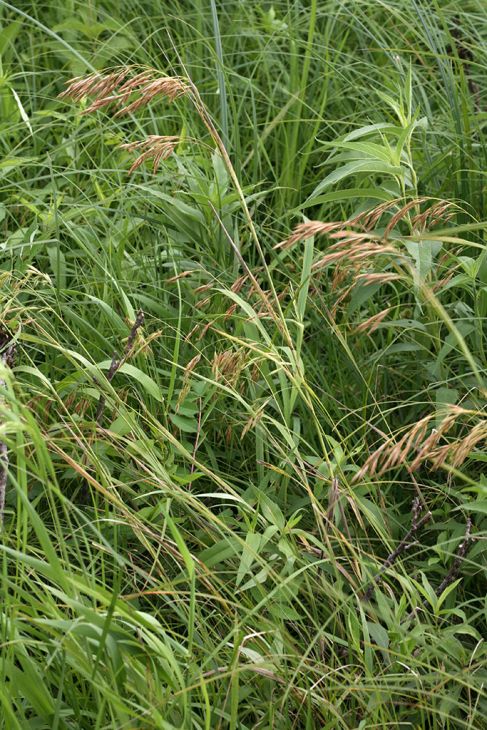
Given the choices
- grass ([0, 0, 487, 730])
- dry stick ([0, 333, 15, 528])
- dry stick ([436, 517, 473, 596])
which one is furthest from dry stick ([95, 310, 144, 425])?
dry stick ([436, 517, 473, 596])

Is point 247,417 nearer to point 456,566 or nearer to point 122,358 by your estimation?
point 122,358

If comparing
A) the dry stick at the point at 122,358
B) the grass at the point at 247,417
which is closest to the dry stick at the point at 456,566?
the grass at the point at 247,417

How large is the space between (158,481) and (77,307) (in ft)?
2.45

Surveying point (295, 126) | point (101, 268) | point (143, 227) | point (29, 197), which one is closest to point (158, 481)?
point (101, 268)

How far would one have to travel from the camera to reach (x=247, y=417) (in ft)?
6.70

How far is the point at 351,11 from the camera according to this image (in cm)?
323

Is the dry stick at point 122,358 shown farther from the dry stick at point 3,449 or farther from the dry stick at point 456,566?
the dry stick at point 456,566

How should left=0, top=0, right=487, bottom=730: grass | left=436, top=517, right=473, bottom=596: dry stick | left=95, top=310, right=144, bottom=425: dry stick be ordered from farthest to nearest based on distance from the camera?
1. left=95, top=310, right=144, bottom=425: dry stick
2. left=436, top=517, right=473, bottom=596: dry stick
3. left=0, top=0, right=487, bottom=730: grass

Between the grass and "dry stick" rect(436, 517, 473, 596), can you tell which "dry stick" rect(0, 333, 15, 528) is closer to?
the grass

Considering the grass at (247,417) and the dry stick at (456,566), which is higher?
the grass at (247,417)

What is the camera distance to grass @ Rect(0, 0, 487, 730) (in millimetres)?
1488

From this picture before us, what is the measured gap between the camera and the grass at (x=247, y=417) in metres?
1.49

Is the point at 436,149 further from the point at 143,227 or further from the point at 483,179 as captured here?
the point at 143,227

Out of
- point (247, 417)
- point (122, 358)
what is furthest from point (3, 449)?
point (247, 417)
